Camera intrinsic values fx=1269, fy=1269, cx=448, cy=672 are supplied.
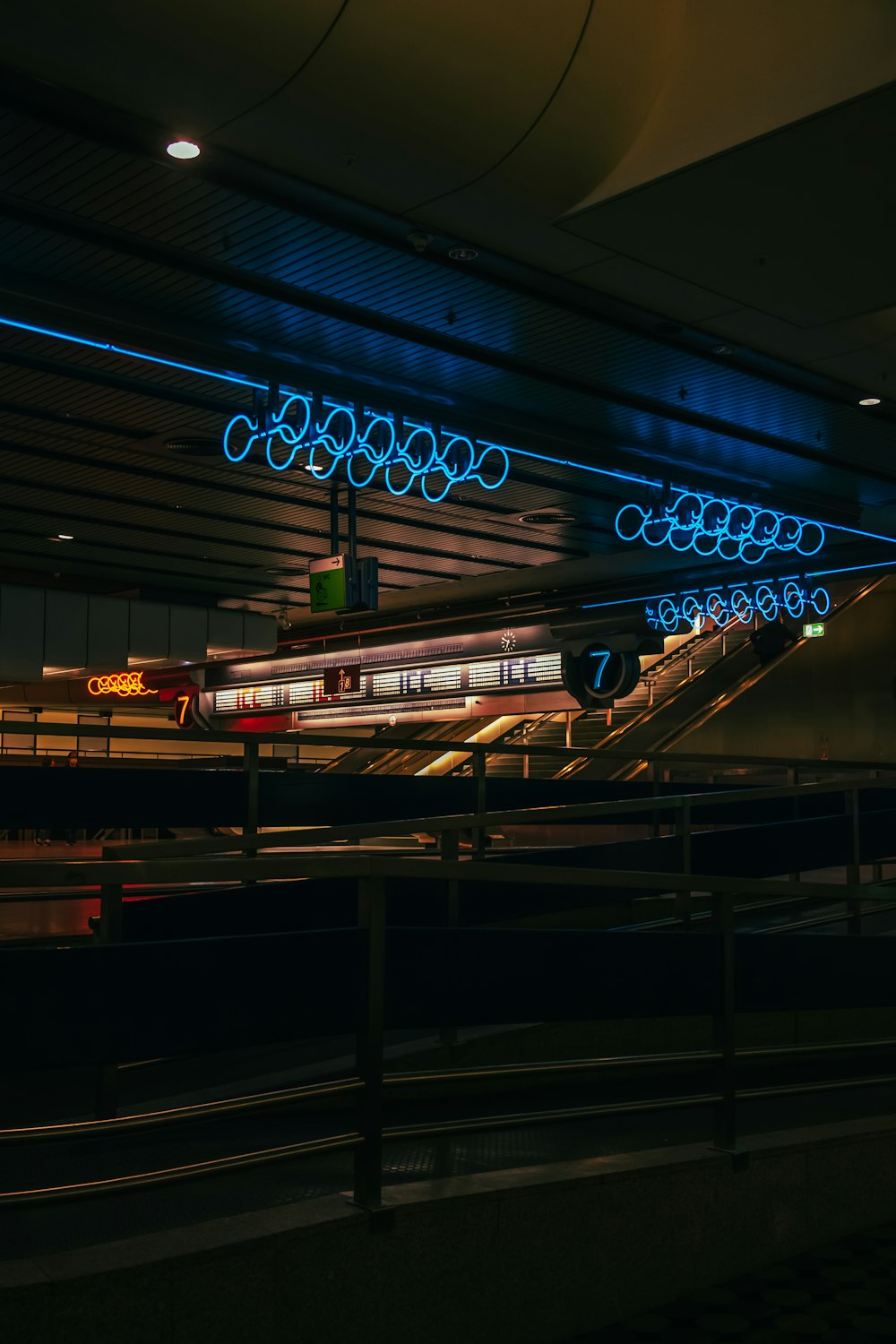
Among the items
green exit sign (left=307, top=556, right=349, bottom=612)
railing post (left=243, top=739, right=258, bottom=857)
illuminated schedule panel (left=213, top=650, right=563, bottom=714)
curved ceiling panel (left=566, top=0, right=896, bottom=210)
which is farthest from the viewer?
illuminated schedule panel (left=213, top=650, right=563, bottom=714)

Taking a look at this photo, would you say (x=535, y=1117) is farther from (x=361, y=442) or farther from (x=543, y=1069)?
(x=361, y=442)

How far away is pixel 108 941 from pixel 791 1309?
2093mm

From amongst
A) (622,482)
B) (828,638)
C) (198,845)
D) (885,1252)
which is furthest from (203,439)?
(828,638)

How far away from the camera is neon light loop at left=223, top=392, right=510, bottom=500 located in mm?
8773

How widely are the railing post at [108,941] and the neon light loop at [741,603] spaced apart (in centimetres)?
1254

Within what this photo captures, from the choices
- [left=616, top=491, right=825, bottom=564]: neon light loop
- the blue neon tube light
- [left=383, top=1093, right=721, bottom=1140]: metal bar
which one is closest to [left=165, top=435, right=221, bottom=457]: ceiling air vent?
the blue neon tube light

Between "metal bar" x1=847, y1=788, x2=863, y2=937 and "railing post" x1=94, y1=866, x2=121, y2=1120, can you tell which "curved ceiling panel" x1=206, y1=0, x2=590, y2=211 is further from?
"metal bar" x1=847, y1=788, x2=863, y2=937

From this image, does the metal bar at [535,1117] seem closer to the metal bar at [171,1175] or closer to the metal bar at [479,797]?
the metal bar at [171,1175]

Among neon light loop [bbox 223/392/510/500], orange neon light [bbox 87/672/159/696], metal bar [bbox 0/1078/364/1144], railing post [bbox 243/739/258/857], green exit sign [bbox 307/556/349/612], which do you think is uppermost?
neon light loop [bbox 223/392/510/500]

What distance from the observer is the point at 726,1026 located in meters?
3.66

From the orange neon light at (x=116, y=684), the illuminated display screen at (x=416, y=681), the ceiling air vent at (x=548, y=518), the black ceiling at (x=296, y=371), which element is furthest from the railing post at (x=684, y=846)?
the orange neon light at (x=116, y=684)

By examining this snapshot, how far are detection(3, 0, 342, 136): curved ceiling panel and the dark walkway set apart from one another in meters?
4.82

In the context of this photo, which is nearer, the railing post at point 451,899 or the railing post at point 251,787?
the railing post at point 451,899

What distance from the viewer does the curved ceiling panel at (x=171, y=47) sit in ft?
16.6
